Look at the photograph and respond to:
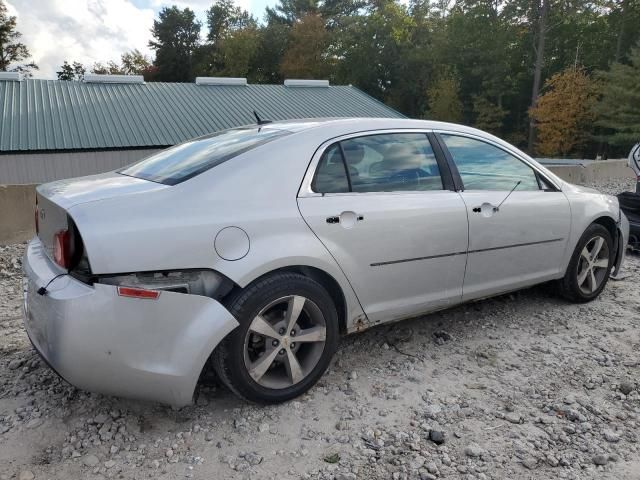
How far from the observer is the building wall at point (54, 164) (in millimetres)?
19297

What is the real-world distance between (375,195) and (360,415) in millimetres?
1259

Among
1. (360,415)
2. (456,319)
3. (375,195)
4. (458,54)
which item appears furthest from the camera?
(458,54)

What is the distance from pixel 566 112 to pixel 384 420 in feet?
129

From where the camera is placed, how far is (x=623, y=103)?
31.7m

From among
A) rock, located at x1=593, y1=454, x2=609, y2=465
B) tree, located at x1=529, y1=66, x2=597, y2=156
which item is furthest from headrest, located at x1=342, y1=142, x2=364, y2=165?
tree, located at x1=529, y1=66, x2=597, y2=156

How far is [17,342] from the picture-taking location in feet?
11.7

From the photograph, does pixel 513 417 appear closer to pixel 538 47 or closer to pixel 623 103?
pixel 623 103

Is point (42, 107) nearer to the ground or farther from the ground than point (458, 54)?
nearer to the ground

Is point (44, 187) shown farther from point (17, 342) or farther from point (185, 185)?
point (17, 342)

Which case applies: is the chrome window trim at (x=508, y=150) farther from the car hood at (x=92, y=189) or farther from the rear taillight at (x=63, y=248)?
the rear taillight at (x=63, y=248)

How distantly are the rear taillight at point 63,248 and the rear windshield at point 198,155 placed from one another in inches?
21.8

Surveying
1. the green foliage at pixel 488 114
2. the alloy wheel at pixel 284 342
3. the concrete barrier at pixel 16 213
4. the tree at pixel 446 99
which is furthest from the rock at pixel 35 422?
the tree at pixel 446 99

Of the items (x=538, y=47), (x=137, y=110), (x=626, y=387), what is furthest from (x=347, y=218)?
(x=538, y=47)

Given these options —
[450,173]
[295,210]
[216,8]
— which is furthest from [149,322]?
[216,8]
